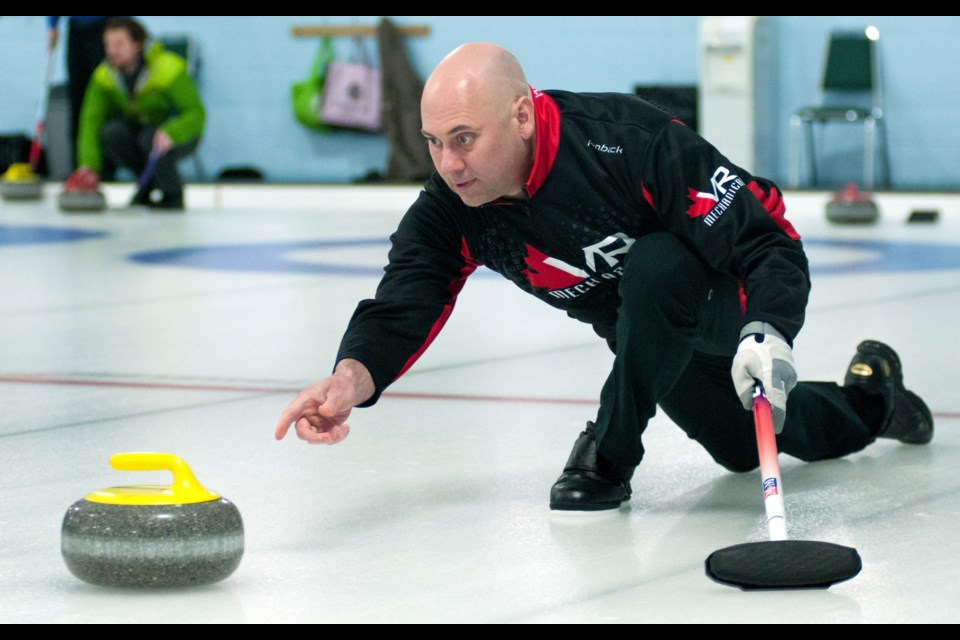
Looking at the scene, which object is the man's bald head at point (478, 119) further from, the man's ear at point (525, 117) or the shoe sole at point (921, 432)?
the shoe sole at point (921, 432)

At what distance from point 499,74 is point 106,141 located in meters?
8.99

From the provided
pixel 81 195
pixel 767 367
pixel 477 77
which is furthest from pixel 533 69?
pixel 767 367

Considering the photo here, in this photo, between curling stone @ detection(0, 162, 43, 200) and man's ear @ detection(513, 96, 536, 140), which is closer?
man's ear @ detection(513, 96, 536, 140)

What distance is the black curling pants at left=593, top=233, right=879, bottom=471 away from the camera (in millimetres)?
2543

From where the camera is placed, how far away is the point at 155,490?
2.19 meters

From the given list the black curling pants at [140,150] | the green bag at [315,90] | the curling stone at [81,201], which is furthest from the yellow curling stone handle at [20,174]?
the green bag at [315,90]

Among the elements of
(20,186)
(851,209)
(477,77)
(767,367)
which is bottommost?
(851,209)

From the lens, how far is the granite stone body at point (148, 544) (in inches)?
83.2

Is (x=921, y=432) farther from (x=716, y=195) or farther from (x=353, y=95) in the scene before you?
(x=353, y=95)

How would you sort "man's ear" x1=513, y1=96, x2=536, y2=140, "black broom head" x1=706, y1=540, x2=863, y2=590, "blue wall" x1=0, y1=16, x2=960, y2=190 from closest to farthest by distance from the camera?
1. "black broom head" x1=706, y1=540, x2=863, y2=590
2. "man's ear" x1=513, y1=96, x2=536, y2=140
3. "blue wall" x1=0, y1=16, x2=960, y2=190

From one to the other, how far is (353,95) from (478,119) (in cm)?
A: 1001

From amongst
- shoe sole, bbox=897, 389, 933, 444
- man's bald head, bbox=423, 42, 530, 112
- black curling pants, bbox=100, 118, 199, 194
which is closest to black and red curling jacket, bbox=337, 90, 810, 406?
man's bald head, bbox=423, 42, 530, 112

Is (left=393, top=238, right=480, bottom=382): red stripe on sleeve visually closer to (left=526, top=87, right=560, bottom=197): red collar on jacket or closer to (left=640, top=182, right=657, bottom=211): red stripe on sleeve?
(left=526, top=87, right=560, bottom=197): red collar on jacket

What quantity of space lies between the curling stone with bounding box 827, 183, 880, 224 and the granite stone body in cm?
755
